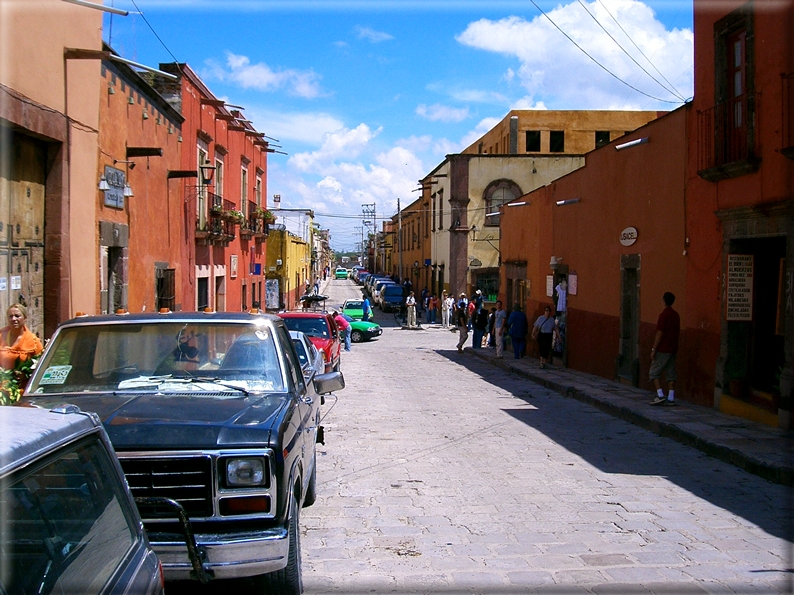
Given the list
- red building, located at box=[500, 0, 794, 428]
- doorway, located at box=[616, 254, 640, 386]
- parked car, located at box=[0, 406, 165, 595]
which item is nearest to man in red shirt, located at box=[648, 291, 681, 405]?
red building, located at box=[500, 0, 794, 428]

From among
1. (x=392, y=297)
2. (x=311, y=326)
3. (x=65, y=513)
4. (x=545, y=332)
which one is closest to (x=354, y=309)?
(x=392, y=297)

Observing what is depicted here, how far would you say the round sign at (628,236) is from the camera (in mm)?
15320

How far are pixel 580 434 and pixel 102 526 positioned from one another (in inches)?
351

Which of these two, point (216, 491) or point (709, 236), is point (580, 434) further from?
point (216, 491)

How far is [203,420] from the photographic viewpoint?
4.36 metres

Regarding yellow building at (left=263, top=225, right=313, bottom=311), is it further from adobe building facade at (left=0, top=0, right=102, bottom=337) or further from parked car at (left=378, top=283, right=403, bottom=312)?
adobe building facade at (left=0, top=0, right=102, bottom=337)

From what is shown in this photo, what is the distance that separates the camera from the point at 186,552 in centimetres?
399

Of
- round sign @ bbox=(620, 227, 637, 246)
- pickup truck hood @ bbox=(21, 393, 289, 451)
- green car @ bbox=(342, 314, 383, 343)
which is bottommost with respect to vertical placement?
green car @ bbox=(342, 314, 383, 343)

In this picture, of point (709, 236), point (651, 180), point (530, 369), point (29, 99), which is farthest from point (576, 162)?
point (29, 99)

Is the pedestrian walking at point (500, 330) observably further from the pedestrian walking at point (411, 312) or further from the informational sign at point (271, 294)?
the informational sign at point (271, 294)

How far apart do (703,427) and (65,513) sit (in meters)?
9.49

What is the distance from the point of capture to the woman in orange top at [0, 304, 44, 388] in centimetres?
802

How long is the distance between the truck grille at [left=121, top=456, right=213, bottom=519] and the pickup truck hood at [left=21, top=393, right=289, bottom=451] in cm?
9

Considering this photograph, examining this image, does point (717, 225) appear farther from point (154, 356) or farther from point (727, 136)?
point (154, 356)
